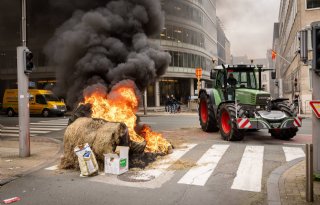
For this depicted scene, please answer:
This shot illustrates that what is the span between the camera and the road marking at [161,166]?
7158 millimetres

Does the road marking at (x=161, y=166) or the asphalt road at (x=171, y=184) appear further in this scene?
the road marking at (x=161, y=166)

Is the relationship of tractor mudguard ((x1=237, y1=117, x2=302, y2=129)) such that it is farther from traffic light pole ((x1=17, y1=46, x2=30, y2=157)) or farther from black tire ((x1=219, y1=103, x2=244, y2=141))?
traffic light pole ((x1=17, y1=46, x2=30, y2=157))

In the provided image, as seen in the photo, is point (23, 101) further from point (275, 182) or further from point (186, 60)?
point (186, 60)

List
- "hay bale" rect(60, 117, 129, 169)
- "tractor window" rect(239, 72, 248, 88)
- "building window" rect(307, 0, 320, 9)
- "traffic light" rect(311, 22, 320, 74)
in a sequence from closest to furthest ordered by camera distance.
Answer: "traffic light" rect(311, 22, 320, 74), "hay bale" rect(60, 117, 129, 169), "tractor window" rect(239, 72, 248, 88), "building window" rect(307, 0, 320, 9)

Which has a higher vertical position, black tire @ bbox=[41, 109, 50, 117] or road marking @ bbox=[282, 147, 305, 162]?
black tire @ bbox=[41, 109, 50, 117]

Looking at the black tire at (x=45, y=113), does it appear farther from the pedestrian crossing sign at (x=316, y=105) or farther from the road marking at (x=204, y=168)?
the pedestrian crossing sign at (x=316, y=105)

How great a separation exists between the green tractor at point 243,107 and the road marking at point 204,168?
1335 millimetres

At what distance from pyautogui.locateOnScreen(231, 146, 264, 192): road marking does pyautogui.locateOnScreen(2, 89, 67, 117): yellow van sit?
20.7 m

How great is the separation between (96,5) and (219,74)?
222 inches

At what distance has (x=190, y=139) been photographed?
41.7 feet

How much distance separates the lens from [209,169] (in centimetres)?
783

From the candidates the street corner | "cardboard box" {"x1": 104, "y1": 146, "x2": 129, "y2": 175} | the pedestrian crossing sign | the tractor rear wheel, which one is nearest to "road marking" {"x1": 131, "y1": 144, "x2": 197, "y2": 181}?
"cardboard box" {"x1": 104, "y1": 146, "x2": 129, "y2": 175}

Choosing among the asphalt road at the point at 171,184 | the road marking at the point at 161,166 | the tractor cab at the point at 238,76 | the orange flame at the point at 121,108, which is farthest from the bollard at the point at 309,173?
the tractor cab at the point at 238,76

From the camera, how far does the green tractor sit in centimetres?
1112
